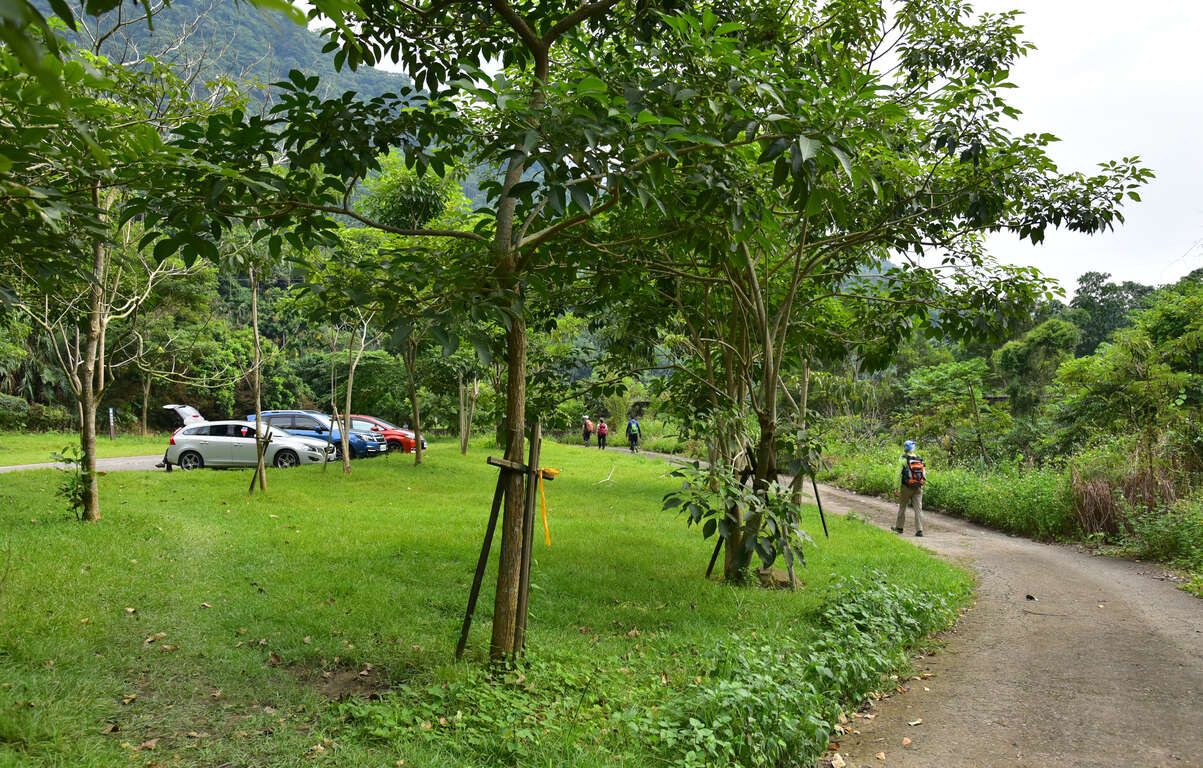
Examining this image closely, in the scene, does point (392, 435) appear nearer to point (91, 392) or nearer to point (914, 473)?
point (91, 392)

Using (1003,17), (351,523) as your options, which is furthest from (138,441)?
(1003,17)

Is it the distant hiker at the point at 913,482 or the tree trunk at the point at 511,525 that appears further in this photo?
the distant hiker at the point at 913,482

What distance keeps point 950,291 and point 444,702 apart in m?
5.90

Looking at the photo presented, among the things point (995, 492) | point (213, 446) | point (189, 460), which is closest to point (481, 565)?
point (995, 492)

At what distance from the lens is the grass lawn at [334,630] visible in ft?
11.3

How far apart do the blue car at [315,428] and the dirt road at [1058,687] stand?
15.8 meters

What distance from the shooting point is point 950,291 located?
6.79 m

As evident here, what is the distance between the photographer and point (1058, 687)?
4.89 metres

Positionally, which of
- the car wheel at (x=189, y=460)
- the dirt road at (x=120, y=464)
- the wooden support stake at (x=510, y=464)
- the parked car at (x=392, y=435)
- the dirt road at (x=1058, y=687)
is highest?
the wooden support stake at (x=510, y=464)

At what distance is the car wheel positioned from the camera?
595 inches

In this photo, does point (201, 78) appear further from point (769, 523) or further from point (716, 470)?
point (769, 523)

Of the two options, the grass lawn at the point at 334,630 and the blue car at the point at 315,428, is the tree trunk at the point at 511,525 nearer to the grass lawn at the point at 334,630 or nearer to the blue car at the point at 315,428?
the grass lawn at the point at 334,630

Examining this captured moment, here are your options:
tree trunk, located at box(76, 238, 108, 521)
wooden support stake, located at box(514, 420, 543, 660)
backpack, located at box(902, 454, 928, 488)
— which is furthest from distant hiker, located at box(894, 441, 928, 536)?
tree trunk, located at box(76, 238, 108, 521)

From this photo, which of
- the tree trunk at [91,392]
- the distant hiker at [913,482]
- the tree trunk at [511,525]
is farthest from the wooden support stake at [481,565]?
the distant hiker at [913,482]
